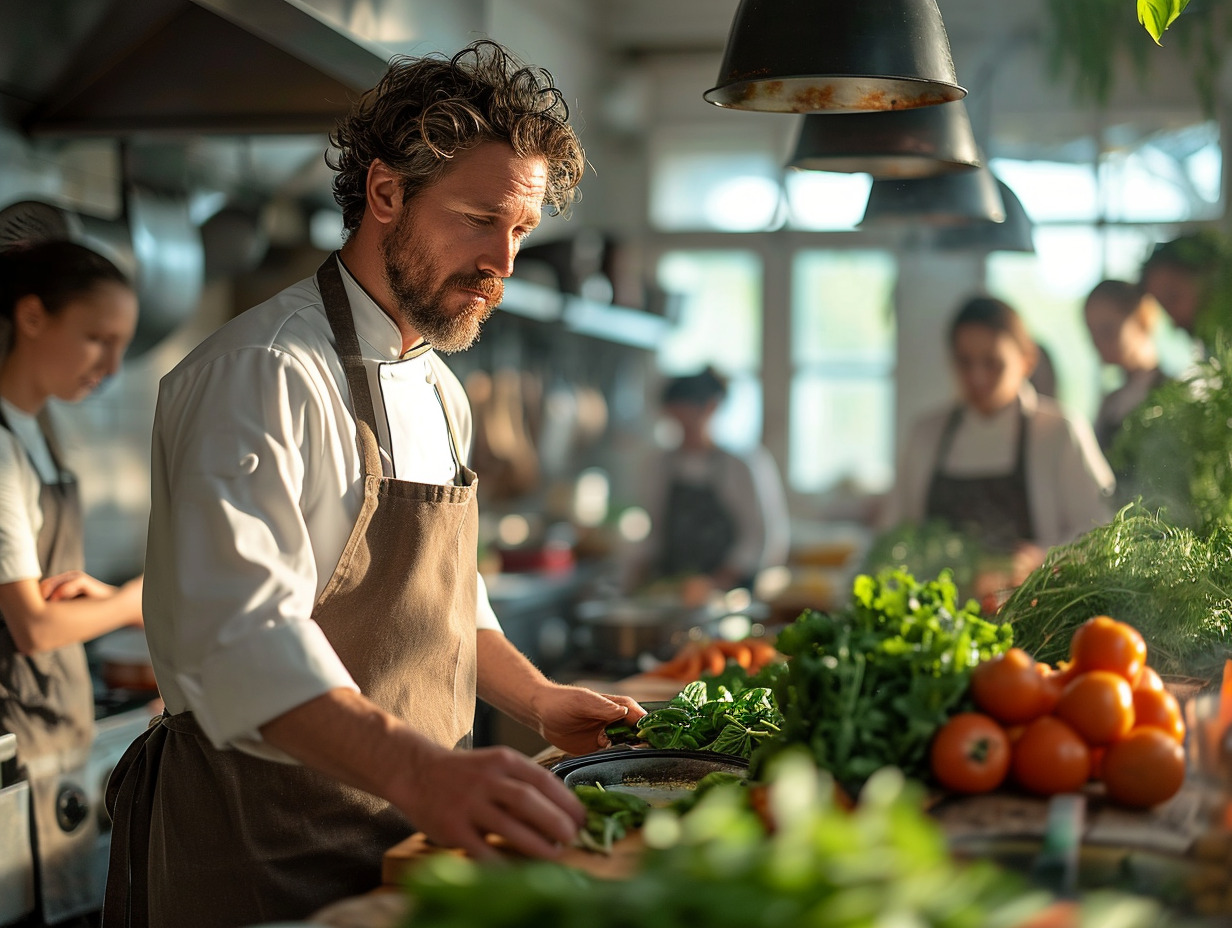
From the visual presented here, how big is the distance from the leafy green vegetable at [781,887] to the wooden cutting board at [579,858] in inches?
11.5

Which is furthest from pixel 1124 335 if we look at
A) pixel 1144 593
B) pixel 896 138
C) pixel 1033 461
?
pixel 1144 593

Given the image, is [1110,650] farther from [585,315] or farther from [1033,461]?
[585,315]

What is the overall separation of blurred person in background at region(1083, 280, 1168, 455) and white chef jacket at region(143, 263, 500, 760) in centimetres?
260

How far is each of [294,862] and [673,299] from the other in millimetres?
5108

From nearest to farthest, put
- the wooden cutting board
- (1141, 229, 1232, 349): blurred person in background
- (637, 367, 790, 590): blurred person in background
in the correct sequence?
1. the wooden cutting board
2. (1141, 229, 1232, 349): blurred person in background
3. (637, 367, 790, 590): blurred person in background

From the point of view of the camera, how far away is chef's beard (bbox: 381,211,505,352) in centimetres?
167

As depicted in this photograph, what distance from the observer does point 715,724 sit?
1.71 metres

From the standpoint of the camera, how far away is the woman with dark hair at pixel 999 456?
149 inches

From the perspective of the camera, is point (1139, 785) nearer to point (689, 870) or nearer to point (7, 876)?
point (689, 870)

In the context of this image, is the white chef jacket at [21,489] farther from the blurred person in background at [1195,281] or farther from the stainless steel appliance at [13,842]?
the blurred person in background at [1195,281]

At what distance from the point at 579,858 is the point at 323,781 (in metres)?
0.46

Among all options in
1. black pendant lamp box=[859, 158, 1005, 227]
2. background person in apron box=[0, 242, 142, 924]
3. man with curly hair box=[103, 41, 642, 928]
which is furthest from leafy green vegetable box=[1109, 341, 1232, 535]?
background person in apron box=[0, 242, 142, 924]

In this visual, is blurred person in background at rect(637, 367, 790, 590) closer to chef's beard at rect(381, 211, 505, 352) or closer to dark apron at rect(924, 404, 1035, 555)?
dark apron at rect(924, 404, 1035, 555)

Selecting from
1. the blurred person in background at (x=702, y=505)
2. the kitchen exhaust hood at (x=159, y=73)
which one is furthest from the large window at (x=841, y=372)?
the kitchen exhaust hood at (x=159, y=73)
